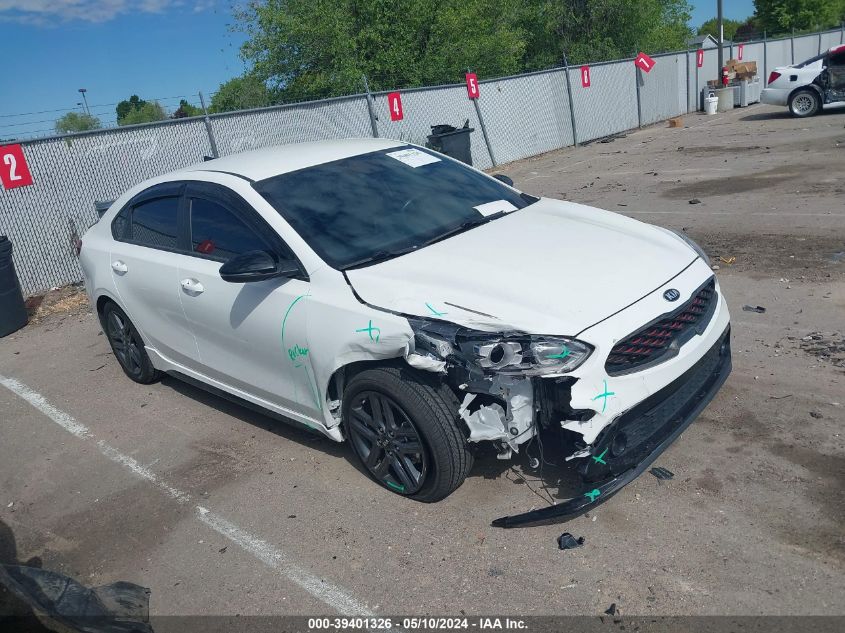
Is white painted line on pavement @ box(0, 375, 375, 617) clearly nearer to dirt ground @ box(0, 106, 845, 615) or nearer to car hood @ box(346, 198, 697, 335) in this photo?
dirt ground @ box(0, 106, 845, 615)

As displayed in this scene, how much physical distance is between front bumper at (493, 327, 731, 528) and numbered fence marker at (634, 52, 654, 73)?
69.6 ft

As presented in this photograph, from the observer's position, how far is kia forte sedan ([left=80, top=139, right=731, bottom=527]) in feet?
11.1

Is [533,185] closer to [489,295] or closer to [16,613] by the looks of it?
[489,295]

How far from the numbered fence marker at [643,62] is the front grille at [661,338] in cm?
2089

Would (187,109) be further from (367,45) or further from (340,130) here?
(340,130)

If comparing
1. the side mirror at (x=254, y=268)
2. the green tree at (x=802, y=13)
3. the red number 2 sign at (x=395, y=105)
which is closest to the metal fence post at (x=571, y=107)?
the red number 2 sign at (x=395, y=105)

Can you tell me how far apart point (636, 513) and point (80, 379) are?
513cm

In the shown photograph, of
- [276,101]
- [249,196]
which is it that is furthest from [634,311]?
[276,101]

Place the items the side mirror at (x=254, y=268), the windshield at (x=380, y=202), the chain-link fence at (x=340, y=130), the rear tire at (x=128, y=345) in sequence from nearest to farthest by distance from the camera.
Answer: the side mirror at (x=254, y=268)
the windshield at (x=380, y=202)
the rear tire at (x=128, y=345)
the chain-link fence at (x=340, y=130)

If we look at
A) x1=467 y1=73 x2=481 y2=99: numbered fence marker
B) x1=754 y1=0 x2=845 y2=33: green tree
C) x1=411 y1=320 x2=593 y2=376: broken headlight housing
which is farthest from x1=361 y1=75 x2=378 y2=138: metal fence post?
x1=754 y1=0 x2=845 y2=33: green tree

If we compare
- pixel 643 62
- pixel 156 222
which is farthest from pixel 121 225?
pixel 643 62

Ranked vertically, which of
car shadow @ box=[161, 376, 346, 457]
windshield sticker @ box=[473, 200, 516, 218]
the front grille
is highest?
windshield sticker @ box=[473, 200, 516, 218]

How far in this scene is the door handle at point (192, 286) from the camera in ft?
15.2

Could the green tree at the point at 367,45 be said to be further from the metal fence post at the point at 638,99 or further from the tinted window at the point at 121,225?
the tinted window at the point at 121,225
